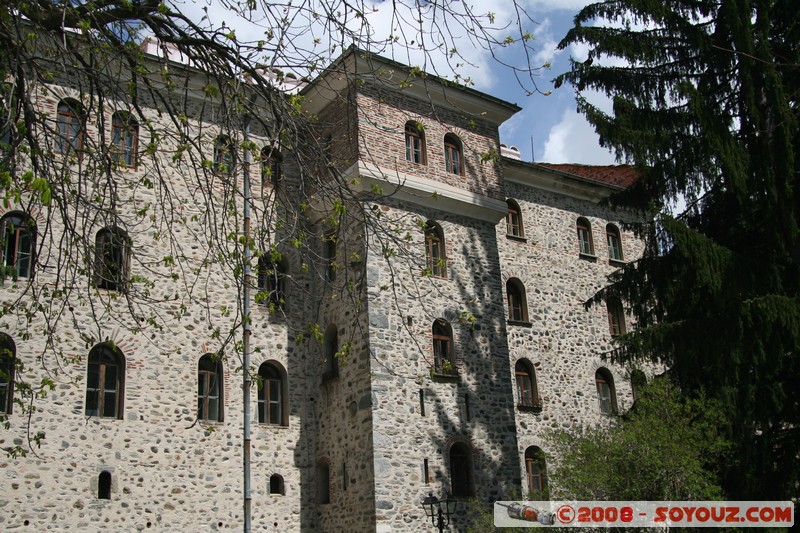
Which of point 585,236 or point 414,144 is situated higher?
point 414,144

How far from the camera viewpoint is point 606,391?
68.7ft

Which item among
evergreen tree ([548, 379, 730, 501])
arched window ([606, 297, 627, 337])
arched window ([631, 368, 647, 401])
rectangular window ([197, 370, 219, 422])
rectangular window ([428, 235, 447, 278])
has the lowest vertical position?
evergreen tree ([548, 379, 730, 501])

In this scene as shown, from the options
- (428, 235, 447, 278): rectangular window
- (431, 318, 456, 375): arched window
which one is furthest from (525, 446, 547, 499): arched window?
(428, 235, 447, 278): rectangular window

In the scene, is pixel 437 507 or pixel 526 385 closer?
pixel 437 507

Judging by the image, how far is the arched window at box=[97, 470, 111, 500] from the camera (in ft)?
47.1

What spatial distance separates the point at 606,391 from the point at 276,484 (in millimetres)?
8796

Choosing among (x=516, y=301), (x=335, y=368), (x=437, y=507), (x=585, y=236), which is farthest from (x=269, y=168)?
(x=585, y=236)

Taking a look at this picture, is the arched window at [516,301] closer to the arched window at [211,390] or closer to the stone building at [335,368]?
the stone building at [335,368]

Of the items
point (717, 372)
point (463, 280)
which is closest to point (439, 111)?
point (463, 280)

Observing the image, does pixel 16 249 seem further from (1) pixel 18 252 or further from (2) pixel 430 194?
(2) pixel 430 194

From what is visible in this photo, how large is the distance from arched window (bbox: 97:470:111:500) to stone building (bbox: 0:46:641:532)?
1.9 inches

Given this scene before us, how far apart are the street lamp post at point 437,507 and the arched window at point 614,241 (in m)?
9.54

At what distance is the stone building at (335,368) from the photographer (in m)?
14.4

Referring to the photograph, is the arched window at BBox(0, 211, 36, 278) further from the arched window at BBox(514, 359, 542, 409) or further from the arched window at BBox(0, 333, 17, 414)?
the arched window at BBox(514, 359, 542, 409)
